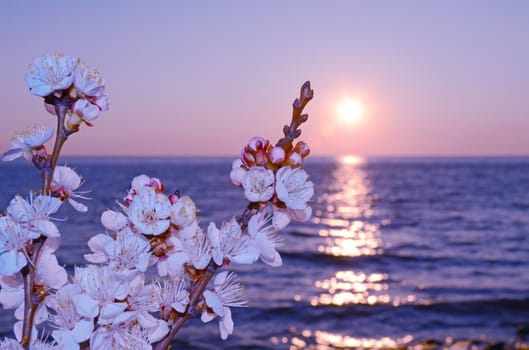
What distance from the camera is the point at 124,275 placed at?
0.90 metres

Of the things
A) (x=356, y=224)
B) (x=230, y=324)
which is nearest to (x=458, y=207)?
(x=356, y=224)

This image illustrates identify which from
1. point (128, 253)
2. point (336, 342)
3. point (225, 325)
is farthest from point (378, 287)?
point (128, 253)

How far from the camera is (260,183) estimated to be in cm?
97

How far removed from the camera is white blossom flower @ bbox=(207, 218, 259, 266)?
96 cm

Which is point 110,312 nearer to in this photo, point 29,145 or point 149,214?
point 149,214

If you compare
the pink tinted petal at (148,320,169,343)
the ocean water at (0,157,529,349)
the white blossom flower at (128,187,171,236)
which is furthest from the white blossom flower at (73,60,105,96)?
the ocean water at (0,157,529,349)

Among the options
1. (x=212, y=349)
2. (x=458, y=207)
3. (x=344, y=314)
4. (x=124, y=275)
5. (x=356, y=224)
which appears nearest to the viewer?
(x=124, y=275)

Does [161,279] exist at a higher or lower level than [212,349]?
higher

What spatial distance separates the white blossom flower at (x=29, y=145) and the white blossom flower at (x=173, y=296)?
0.29m

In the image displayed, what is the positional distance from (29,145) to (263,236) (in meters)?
0.39

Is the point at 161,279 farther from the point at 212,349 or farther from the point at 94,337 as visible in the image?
the point at 212,349

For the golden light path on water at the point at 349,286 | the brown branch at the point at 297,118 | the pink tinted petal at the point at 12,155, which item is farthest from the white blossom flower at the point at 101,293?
the golden light path on water at the point at 349,286

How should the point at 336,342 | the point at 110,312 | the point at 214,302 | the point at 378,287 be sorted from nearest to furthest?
1. the point at 110,312
2. the point at 214,302
3. the point at 336,342
4. the point at 378,287

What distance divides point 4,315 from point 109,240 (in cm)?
1206
